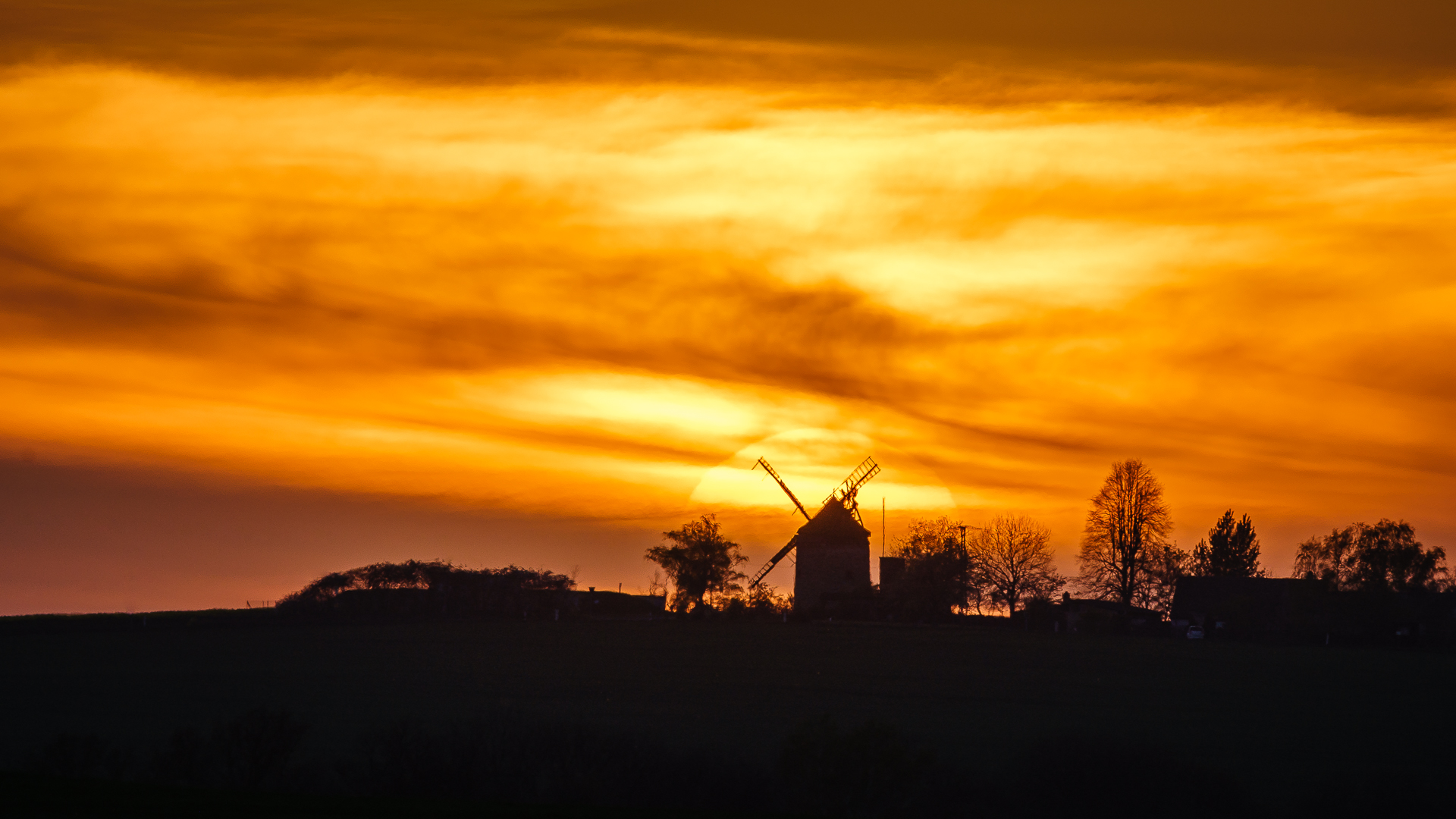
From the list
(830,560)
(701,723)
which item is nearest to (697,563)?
(830,560)

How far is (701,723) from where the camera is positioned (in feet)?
161

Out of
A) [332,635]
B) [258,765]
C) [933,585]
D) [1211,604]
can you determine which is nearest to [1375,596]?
[1211,604]

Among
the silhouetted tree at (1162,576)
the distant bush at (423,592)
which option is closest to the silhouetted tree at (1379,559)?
the silhouetted tree at (1162,576)

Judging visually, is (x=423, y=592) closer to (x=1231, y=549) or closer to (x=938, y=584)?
(x=938, y=584)

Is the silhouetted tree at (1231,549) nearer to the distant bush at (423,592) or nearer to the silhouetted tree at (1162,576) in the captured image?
the silhouetted tree at (1162,576)

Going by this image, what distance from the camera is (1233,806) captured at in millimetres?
38031

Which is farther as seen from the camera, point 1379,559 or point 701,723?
point 1379,559

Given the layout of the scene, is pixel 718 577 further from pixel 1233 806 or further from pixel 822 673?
pixel 1233 806

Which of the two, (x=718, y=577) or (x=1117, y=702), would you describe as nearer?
(x=1117, y=702)

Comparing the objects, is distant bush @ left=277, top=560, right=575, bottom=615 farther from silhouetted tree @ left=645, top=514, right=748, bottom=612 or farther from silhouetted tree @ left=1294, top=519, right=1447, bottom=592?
silhouetted tree @ left=1294, top=519, right=1447, bottom=592

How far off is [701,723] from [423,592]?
148 feet

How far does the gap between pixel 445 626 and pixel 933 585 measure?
3624 cm

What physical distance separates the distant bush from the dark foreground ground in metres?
4.42

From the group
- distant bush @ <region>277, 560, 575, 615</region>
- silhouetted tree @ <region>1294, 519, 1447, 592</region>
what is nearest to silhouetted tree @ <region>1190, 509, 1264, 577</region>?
silhouetted tree @ <region>1294, 519, 1447, 592</region>
